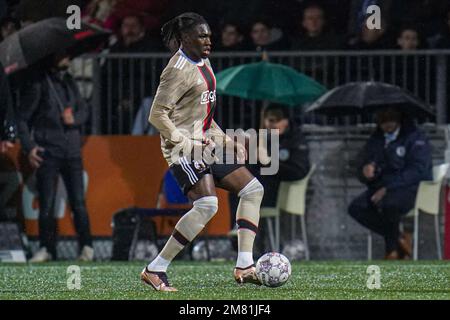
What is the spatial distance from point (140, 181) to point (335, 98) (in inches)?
103

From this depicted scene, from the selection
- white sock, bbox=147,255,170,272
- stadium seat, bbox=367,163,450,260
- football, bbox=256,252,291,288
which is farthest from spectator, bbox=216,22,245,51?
white sock, bbox=147,255,170,272

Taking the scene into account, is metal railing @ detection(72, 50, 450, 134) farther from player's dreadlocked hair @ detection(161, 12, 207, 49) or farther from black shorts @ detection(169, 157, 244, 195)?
black shorts @ detection(169, 157, 244, 195)

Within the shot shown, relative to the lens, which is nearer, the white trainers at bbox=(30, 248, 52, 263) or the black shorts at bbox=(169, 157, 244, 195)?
the black shorts at bbox=(169, 157, 244, 195)

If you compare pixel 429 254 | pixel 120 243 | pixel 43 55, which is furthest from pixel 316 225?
pixel 43 55

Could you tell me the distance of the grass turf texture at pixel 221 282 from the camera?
9375mm

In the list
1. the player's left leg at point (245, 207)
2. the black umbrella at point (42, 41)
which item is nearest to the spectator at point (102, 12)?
the black umbrella at point (42, 41)

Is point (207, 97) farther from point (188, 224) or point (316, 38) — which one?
point (316, 38)

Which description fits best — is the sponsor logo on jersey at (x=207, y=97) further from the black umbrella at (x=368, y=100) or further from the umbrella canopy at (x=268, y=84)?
the black umbrella at (x=368, y=100)

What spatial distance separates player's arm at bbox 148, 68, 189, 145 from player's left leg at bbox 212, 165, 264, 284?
1.99ft

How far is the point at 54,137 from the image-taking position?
51.9ft

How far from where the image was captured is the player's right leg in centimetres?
980

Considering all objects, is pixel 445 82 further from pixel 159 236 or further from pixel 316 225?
pixel 159 236

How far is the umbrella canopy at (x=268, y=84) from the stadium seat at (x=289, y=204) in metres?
0.97

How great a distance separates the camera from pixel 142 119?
1619cm
